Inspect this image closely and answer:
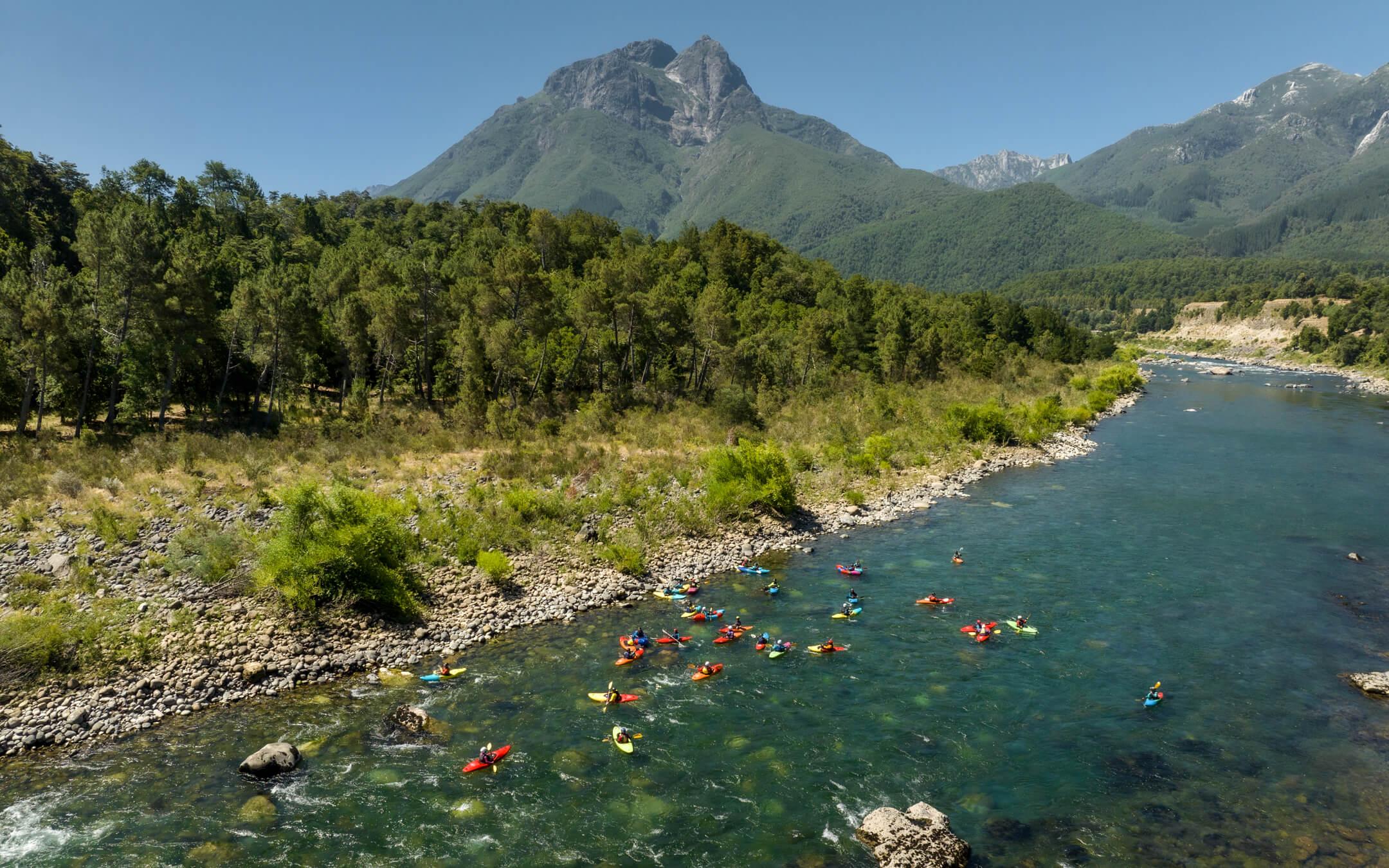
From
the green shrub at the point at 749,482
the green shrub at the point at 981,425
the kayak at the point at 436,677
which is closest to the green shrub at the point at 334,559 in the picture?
the kayak at the point at 436,677

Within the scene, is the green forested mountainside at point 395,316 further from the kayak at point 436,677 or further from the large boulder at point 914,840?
the large boulder at point 914,840

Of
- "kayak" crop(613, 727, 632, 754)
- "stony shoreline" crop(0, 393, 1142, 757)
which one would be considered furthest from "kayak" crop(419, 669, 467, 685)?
"kayak" crop(613, 727, 632, 754)

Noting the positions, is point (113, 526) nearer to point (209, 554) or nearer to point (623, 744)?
point (209, 554)

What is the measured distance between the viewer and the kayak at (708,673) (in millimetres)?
25078

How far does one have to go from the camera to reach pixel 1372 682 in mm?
24031

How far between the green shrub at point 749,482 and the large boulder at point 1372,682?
2677cm

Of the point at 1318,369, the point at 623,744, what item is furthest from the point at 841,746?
the point at 1318,369

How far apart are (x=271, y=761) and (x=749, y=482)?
29345 millimetres

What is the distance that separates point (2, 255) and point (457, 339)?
37.2 meters

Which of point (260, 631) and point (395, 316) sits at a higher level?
point (395, 316)

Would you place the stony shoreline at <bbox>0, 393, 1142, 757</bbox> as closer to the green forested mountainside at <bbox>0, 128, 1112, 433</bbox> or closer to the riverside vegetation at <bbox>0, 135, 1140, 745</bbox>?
the riverside vegetation at <bbox>0, 135, 1140, 745</bbox>

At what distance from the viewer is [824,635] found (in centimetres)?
2850

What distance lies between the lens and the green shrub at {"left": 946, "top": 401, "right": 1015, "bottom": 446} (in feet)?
214

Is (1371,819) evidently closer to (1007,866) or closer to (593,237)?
(1007,866)
